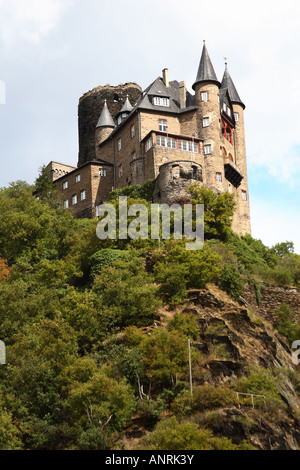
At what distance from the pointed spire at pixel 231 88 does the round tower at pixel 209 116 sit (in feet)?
22.4

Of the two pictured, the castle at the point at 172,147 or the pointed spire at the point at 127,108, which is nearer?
the castle at the point at 172,147

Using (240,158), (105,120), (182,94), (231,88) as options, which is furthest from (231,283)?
(105,120)

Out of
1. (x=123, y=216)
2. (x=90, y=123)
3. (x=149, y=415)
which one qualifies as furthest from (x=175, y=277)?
(x=90, y=123)

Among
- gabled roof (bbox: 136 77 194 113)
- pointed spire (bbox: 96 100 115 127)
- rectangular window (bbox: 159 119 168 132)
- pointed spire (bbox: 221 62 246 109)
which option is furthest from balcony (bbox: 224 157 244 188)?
pointed spire (bbox: 96 100 115 127)

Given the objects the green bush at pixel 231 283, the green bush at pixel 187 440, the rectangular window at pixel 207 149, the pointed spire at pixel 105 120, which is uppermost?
the pointed spire at pixel 105 120

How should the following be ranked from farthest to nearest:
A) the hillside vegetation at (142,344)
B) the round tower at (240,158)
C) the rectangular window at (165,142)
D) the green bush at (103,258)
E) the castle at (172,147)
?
1. the round tower at (240,158)
2. the rectangular window at (165,142)
3. the castle at (172,147)
4. the green bush at (103,258)
5. the hillside vegetation at (142,344)

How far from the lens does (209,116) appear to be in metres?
68.3

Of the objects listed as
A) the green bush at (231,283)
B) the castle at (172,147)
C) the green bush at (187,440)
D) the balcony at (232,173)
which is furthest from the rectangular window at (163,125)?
the green bush at (187,440)

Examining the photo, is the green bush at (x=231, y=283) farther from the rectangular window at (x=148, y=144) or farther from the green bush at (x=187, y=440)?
the rectangular window at (x=148, y=144)

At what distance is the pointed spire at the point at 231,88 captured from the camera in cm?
7675

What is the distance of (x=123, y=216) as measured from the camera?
53500 mm

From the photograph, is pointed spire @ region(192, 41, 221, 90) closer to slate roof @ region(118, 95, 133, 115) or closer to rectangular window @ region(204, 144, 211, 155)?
rectangular window @ region(204, 144, 211, 155)

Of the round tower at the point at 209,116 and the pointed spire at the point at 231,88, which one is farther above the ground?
the pointed spire at the point at 231,88
